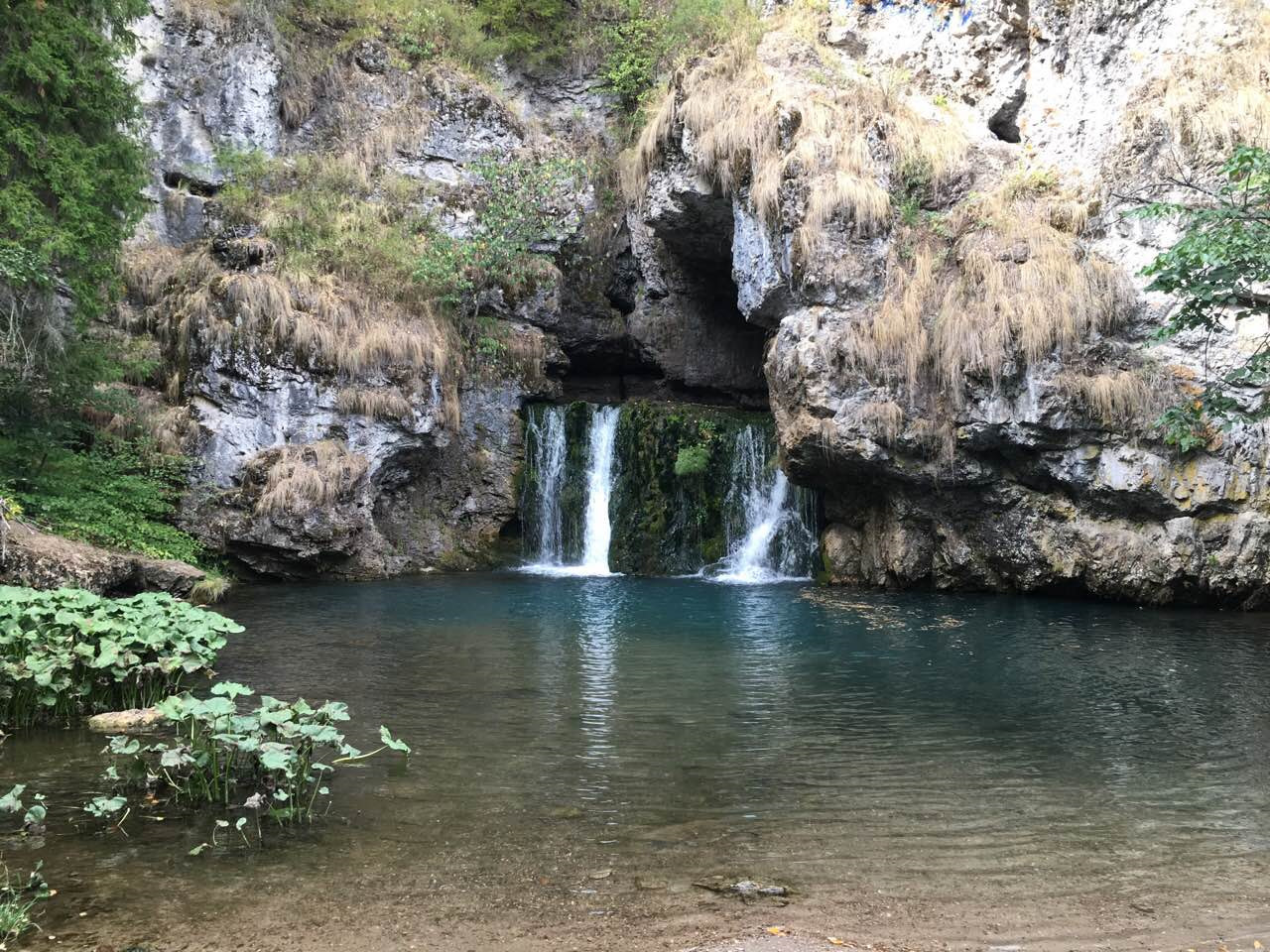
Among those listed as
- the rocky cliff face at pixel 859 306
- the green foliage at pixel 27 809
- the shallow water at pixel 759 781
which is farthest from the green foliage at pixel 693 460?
the green foliage at pixel 27 809

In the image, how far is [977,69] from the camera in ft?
57.4

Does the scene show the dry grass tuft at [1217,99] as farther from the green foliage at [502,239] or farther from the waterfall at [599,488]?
the green foliage at [502,239]

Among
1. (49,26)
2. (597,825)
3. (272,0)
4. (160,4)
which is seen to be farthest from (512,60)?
(597,825)

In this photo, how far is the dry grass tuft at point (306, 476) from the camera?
14.8 metres

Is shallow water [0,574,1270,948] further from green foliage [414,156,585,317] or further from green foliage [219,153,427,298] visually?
green foliage [414,156,585,317]

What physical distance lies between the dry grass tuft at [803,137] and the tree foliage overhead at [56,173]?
29.7ft

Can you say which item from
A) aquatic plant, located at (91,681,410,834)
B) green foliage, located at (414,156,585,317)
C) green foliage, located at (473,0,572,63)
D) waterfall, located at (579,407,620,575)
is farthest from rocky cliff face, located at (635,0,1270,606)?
aquatic plant, located at (91,681,410,834)

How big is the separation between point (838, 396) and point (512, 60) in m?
14.0

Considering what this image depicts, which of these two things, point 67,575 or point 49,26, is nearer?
point 67,575

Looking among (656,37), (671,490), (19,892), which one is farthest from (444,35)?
(19,892)

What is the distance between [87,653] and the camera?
6273 millimetres

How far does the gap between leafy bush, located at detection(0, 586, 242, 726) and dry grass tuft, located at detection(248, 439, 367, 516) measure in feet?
25.1

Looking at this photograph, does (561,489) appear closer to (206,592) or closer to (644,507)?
(644,507)

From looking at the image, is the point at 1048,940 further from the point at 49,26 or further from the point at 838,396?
the point at 49,26
